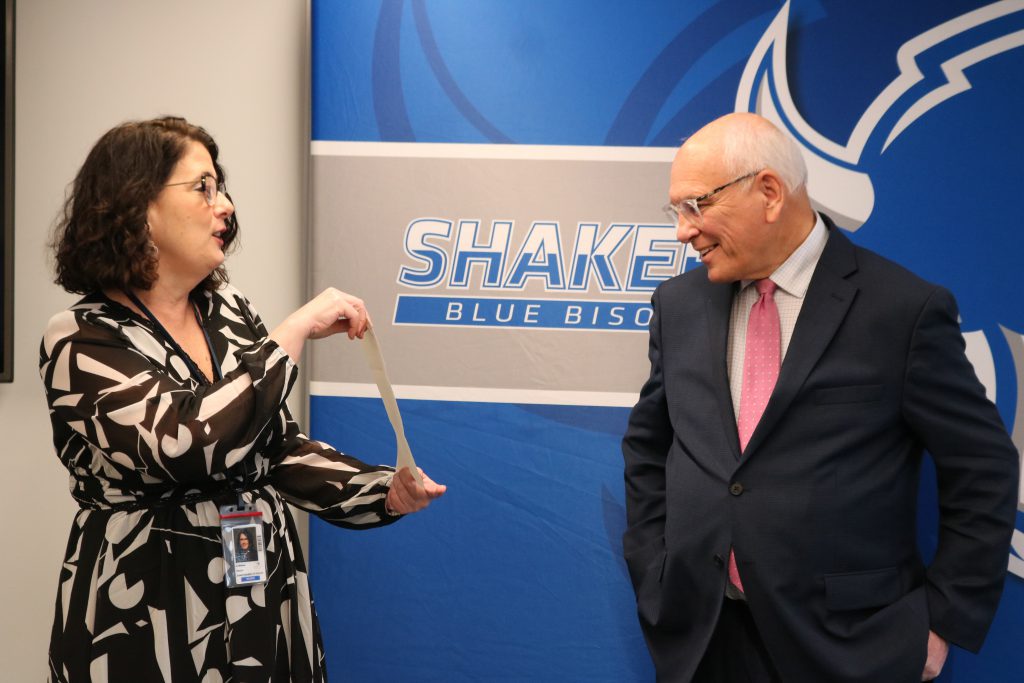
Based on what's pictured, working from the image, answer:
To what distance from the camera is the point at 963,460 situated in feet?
6.62

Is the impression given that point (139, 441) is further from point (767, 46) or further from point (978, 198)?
point (978, 198)

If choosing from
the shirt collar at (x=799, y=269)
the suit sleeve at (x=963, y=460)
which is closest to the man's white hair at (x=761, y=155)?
the shirt collar at (x=799, y=269)

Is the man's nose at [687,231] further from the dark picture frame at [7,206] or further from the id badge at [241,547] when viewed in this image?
the dark picture frame at [7,206]

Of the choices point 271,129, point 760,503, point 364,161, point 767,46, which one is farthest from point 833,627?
point 271,129

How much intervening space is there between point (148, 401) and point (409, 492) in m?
0.59

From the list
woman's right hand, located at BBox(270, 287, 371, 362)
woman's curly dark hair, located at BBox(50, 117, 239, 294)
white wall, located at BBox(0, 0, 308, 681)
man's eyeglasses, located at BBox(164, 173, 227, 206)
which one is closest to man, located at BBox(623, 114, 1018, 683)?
woman's right hand, located at BBox(270, 287, 371, 362)

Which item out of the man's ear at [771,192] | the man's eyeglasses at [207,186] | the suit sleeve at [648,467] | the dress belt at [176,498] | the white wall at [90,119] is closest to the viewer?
the dress belt at [176,498]

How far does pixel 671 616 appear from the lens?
7.17 feet

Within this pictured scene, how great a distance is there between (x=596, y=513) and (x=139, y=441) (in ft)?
5.25

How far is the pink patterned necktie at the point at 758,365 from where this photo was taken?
6.94 feet

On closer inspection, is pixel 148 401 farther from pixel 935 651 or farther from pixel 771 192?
pixel 935 651

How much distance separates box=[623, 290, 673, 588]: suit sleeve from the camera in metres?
2.31

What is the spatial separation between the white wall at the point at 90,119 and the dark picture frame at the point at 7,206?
7.7 inches

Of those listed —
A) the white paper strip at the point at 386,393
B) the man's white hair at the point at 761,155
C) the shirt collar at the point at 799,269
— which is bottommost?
the white paper strip at the point at 386,393
